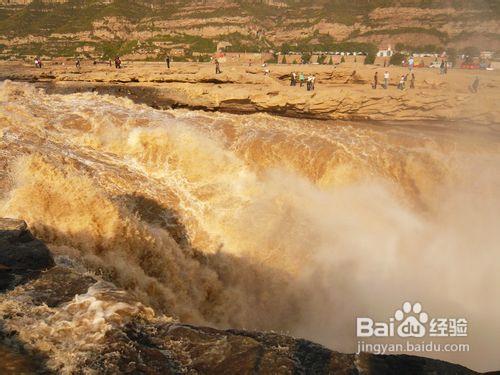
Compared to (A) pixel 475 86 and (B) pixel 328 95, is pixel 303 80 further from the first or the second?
(A) pixel 475 86

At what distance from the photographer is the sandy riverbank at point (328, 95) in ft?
48.5

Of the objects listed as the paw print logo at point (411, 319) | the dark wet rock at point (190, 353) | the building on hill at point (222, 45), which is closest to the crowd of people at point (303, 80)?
the paw print logo at point (411, 319)

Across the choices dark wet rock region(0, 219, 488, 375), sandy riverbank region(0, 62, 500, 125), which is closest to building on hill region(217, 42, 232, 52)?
sandy riverbank region(0, 62, 500, 125)

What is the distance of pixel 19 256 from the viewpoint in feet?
18.8

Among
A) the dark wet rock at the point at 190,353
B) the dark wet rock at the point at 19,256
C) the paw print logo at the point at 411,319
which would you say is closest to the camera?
the dark wet rock at the point at 190,353

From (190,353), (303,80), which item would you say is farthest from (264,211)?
(303,80)

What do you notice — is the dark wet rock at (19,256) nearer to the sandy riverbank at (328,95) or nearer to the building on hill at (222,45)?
the sandy riverbank at (328,95)

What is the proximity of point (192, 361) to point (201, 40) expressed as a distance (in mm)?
55038

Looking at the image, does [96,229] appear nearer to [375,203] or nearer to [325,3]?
[375,203]

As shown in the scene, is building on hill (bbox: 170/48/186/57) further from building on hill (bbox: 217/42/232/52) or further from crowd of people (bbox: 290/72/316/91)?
crowd of people (bbox: 290/72/316/91)

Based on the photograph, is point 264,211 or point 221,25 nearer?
point 264,211

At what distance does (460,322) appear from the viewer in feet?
30.7

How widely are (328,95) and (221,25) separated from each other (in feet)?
161

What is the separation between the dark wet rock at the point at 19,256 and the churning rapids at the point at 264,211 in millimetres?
876
